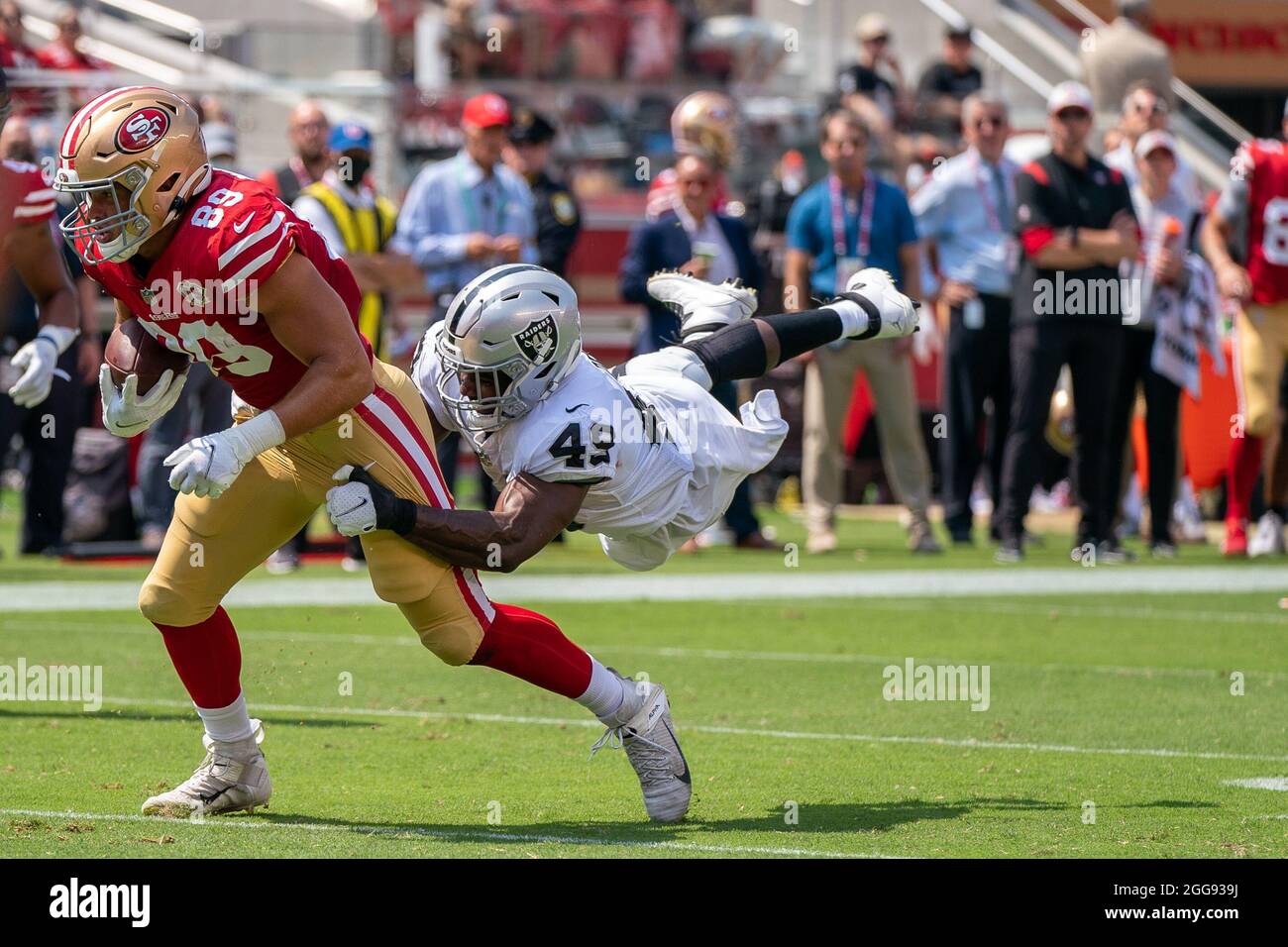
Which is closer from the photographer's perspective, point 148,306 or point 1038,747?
point 148,306

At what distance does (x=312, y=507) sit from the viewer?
531 centimetres

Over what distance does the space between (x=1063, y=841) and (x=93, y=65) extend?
12.2 metres

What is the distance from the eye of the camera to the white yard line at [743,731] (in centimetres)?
605

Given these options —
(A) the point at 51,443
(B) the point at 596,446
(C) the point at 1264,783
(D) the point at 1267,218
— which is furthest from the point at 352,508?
(D) the point at 1267,218

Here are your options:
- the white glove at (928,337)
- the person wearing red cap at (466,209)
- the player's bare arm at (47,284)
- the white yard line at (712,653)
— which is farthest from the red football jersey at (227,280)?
the white glove at (928,337)

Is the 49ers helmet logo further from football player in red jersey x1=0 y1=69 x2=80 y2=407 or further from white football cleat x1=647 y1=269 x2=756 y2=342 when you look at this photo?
white football cleat x1=647 y1=269 x2=756 y2=342

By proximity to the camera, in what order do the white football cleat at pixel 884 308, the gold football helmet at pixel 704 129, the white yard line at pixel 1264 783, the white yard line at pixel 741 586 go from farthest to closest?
the gold football helmet at pixel 704 129 → the white yard line at pixel 741 586 → the white football cleat at pixel 884 308 → the white yard line at pixel 1264 783

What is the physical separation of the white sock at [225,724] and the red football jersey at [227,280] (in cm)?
80

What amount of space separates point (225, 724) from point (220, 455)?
2.86ft

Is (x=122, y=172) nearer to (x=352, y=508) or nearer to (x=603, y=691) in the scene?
(x=352, y=508)

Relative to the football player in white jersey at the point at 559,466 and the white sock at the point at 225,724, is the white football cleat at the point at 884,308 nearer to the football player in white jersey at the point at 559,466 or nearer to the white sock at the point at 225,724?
the football player in white jersey at the point at 559,466

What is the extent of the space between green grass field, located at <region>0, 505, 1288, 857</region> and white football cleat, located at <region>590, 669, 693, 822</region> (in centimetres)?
6

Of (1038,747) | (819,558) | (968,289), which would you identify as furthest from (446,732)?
(968,289)
